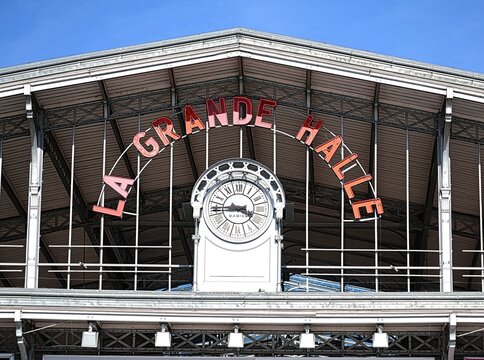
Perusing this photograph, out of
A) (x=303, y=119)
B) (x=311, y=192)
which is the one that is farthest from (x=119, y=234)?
(x=303, y=119)

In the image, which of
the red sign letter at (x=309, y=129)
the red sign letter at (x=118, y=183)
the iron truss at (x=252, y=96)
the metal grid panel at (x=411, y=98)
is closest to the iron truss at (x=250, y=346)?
the red sign letter at (x=118, y=183)

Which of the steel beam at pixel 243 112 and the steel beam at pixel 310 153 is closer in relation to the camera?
the steel beam at pixel 310 153

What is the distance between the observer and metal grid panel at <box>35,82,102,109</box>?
42.1 meters

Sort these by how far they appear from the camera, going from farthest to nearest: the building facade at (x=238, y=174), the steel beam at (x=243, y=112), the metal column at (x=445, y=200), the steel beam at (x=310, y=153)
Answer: the steel beam at (x=243, y=112) → the steel beam at (x=310, y=153) → the metal column at (x=445, y=200) → the building facade at (x=238, y=174)

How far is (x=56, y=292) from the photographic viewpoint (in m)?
39.2

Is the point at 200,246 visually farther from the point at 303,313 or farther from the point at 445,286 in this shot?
the point at 445,286

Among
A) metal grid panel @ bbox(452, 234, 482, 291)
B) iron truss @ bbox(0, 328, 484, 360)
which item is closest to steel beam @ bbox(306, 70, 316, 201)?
metal grid panel @ bbox(452, 234, 482, 291)

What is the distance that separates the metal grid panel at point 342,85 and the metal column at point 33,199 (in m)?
8.27

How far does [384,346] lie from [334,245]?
→ 1766 cm

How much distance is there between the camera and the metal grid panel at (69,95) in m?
42.1

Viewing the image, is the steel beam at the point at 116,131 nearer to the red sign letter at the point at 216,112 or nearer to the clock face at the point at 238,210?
the red sign letter at the point at 216,112

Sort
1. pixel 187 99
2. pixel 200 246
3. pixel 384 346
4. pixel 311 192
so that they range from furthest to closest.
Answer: pixel 311 192, pixel 187 99, pixel 200 246, pixel 384 346

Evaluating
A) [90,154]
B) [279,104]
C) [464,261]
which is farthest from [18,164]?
[464,261]

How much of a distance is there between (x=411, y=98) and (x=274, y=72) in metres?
4.15
